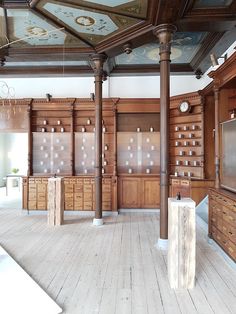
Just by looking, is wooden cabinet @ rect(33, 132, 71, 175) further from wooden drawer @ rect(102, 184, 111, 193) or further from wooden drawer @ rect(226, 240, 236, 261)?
wooden drawer @ rect(226, 240, 236, 261)

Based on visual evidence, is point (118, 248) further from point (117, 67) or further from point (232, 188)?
point (117, 67)

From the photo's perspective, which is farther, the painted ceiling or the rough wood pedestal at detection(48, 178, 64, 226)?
the rough wood pedestal at detection(48, 178, 64, 226)

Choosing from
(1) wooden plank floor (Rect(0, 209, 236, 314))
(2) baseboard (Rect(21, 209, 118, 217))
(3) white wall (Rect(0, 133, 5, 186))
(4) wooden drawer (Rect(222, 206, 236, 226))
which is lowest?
(1) wooden plank floor (Rect(0, 209, 236, 314))

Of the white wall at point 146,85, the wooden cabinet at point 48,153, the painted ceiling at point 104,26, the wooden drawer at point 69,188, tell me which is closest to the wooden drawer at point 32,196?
the wooden cabinet at point 48,153

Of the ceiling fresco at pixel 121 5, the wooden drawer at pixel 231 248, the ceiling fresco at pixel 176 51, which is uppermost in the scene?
A: the ceiling fresco at pixel 176 51

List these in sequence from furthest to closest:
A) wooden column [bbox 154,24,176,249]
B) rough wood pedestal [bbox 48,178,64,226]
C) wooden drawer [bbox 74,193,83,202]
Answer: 1. wooden drawer [bbox 74,193,83,202]
2. rough wood pedestal [bbox 48,178,64,226]
3. wooden column [bbox 154,24,176,249]

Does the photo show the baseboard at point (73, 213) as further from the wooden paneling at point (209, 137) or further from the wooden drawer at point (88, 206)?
the wooden paneling at point (209, 137)

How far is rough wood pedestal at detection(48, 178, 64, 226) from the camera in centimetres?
524

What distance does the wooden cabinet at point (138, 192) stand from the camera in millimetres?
6430

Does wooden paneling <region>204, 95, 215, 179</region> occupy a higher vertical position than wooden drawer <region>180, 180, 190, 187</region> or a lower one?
higher

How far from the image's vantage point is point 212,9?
3.62m

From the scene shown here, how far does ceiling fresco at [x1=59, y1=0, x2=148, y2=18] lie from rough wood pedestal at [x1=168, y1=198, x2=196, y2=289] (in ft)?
8.82

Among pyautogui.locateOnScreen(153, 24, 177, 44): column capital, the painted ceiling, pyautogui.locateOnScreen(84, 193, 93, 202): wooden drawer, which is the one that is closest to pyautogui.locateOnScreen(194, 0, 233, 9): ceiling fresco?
the painted ceiling

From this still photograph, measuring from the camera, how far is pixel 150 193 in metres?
6.44
